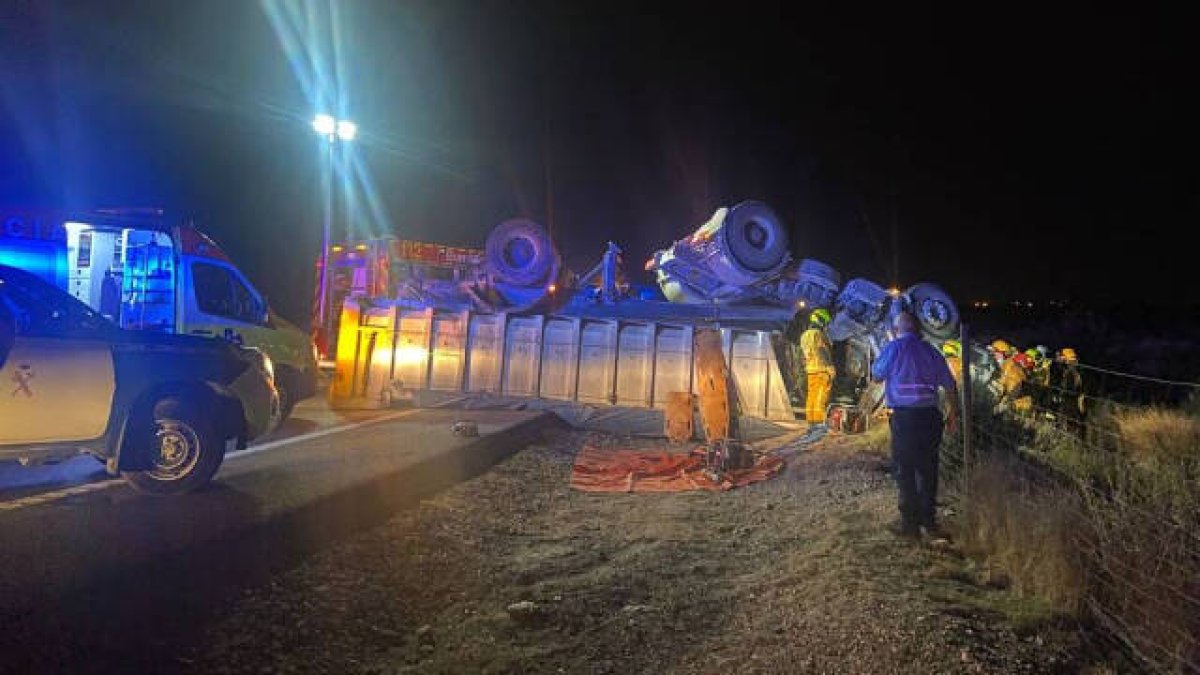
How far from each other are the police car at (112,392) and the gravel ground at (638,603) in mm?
1717

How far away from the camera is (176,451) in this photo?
729cm

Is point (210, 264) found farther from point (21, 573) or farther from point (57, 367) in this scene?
point (21, 573)

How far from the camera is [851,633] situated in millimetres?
4668

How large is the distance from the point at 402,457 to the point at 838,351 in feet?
32.1

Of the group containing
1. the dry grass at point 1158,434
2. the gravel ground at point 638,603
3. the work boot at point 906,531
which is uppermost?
the dry grass at point 1158,434

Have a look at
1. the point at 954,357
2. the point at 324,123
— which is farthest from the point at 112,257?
the point at 954,357

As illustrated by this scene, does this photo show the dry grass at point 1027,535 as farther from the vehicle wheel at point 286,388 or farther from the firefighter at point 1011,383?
the vehicle wheel at point 286,388

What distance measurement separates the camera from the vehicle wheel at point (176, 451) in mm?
7191

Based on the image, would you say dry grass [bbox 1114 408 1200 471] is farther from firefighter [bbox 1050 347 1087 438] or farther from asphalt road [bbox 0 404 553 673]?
asphalt road [bbox 0 404 553 673]

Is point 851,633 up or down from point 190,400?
down

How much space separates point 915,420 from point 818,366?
6769 millimetres

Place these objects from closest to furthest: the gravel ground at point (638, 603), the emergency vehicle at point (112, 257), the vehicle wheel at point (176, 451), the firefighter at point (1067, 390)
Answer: the gravel ground at point (638, 603)
the vehicle wheel at point (176, 451)
the emergency vehicle at point (112, 257)
the firefighter at point (1067, 390)

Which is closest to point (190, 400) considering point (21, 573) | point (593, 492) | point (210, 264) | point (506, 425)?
point (21, 573)

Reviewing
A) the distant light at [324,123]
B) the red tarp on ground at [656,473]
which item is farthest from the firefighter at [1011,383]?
the distant light at [324,123]
